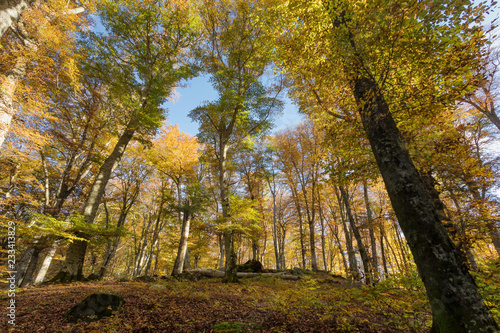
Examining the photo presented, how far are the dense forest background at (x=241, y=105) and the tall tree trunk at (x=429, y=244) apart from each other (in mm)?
48

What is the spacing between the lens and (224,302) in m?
4.98

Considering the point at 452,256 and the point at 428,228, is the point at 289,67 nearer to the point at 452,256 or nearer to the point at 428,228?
the point at 428,228

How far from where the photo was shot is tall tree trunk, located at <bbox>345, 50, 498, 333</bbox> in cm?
206

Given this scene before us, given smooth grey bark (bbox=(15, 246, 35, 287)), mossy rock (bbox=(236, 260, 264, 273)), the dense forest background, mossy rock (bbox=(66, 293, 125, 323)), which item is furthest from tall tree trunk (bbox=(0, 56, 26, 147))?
mossy rock (bbox=(236, 260, 264, 273))

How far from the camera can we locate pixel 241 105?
9.70m

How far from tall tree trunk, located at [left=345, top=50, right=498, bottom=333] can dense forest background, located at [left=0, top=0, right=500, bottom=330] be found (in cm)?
5

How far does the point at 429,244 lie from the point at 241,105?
8962 millimetres

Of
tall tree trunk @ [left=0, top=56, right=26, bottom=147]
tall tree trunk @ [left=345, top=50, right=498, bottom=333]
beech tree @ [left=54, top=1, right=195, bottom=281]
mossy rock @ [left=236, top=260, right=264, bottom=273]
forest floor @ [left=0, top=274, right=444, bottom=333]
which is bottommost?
forest floor @ [left=0, top=274, right=444, bottom=333]

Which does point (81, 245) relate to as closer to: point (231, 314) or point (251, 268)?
point (231, 314)

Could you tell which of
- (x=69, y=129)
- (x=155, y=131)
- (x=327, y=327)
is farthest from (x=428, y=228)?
(x=69, y=129)

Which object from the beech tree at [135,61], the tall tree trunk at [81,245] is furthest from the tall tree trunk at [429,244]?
the tall tree trunk at [81,245]

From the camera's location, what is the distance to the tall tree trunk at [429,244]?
2059mm

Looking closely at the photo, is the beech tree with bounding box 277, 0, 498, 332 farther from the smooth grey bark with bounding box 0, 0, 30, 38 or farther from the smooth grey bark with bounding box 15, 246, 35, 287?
the smooth grey bark with bounding box 15, 246, 35, 287

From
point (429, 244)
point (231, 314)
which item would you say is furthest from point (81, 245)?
point (429, 244)
